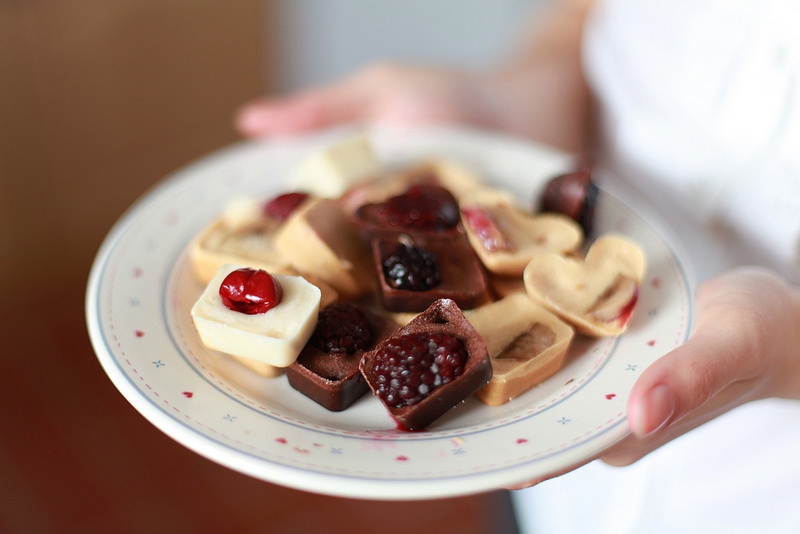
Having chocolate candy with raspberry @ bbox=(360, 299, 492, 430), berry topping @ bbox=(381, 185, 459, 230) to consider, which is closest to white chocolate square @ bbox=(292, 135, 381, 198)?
berry topping @ bbox=(381, 185, 459, 230)

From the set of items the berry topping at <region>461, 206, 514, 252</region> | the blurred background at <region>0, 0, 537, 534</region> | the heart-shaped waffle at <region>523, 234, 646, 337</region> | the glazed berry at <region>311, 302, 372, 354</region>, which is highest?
the berry topping at <region>461, 206, 514, 252</region>

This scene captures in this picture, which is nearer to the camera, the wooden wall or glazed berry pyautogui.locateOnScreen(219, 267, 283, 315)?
glazed berry pyautogui.locateOnScreen(219, 267, 283, 315)

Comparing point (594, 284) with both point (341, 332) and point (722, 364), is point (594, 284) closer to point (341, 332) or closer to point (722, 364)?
point (722, 364)

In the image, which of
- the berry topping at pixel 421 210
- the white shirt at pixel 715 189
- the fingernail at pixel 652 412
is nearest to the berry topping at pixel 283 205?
the berry topping at pixel 421 210

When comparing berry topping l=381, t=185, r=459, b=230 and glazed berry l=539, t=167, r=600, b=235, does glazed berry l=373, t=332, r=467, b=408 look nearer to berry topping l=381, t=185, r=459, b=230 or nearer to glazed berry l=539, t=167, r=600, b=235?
berry topping l=381, t=185, r=459, b=230

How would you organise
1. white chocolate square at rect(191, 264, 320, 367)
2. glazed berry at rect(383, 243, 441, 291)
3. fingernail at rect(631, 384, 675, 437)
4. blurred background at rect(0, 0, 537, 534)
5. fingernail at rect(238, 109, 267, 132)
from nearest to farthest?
1. fingernail at rect(631, 384, 675, 437)
2. white chocolate square at rect(191, 264, 320, 367)
3. glazed berry at rect(383, 243, 441, 291)
4. fingernail at rect(238, 109, 267, 132)
5. blurred background at rect(0, 0, 537, 534)

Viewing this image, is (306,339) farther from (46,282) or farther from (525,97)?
(46,282)

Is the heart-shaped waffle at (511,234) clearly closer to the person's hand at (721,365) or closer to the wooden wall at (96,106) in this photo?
the person's hand at (721,365)
